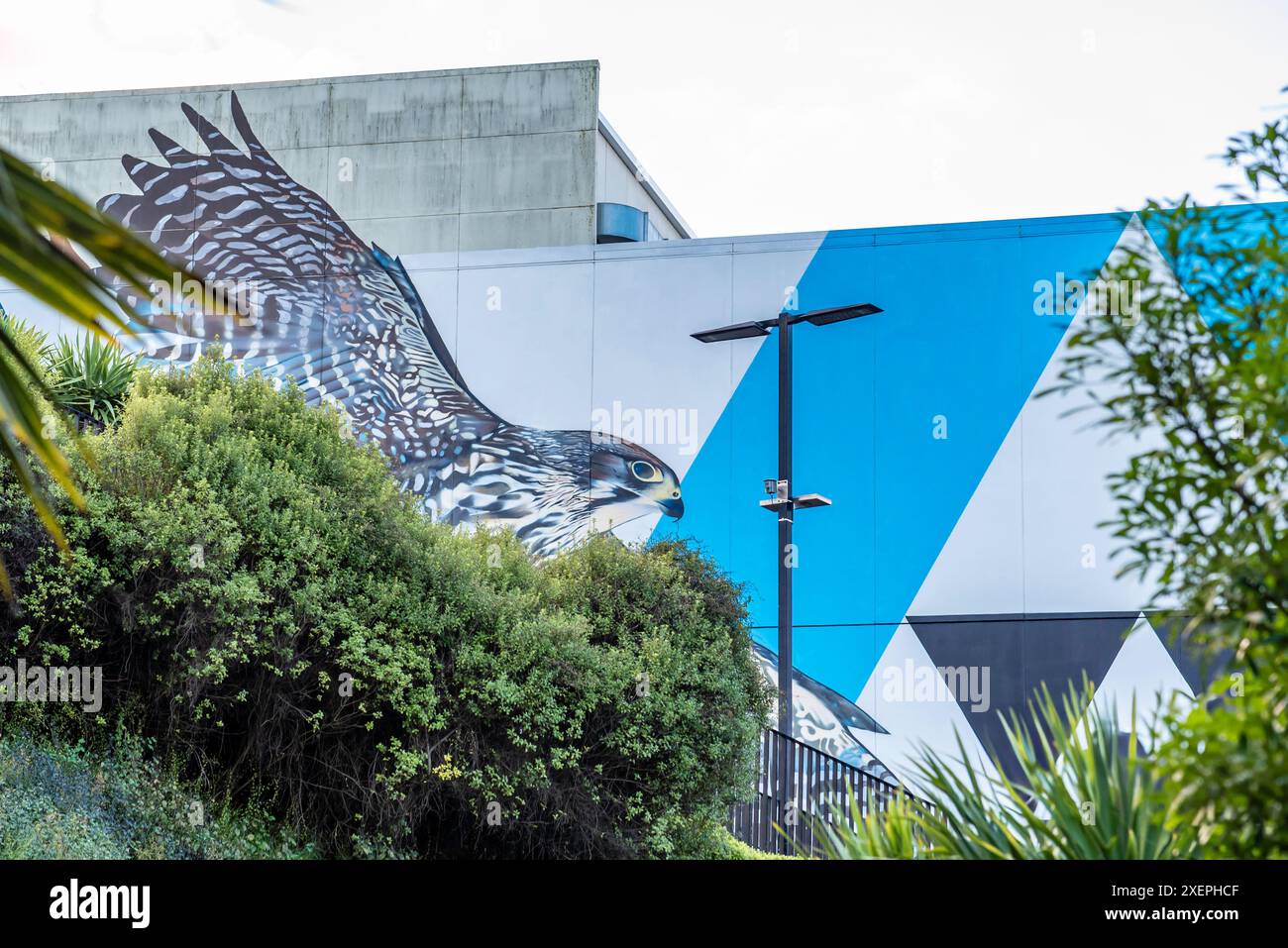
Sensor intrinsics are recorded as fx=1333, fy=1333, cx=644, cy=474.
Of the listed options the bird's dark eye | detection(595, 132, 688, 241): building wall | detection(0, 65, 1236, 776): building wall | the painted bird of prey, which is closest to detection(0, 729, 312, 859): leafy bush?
detection(0, 65, 1236, 776): building wall

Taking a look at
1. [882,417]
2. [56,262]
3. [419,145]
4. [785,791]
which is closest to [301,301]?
[419,145]

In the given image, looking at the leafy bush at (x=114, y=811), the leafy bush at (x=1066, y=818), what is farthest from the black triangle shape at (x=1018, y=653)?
the leafy bush at (x=1066, y=818)

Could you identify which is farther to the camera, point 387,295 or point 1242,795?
point 387,295

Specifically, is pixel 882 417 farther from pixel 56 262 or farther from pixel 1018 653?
pixel 56 262

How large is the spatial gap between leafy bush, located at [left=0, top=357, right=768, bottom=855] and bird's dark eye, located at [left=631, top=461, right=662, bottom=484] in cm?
833

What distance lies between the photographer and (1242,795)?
335cm

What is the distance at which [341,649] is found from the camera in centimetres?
1069

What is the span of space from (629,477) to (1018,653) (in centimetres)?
638

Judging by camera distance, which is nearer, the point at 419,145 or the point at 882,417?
the point at 882,417

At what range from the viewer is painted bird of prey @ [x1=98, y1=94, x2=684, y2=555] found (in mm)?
20953

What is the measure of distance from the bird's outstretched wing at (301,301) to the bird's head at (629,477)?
1809 mm
